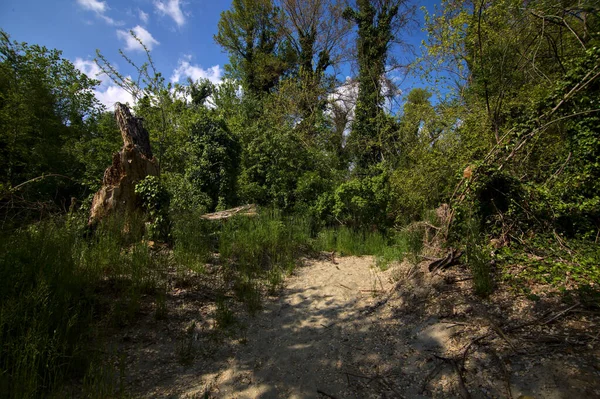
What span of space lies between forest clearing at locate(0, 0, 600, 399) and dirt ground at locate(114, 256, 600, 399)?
0.8 inches

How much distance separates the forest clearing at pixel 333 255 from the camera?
7.75ft

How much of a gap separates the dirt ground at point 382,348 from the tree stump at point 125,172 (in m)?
2.58

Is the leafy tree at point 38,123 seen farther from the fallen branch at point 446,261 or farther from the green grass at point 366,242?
the fallen branch at point 446,261

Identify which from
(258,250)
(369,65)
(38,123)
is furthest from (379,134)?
(38,123)

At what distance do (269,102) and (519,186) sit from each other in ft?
42.3

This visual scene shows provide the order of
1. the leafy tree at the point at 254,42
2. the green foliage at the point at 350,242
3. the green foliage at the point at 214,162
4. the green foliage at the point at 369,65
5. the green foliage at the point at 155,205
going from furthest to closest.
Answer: the leafy tree at the point at 254,42 < the green foliage at the point at 369,65 < the green foliage at the point at 214,162 < the green foliage at the point at 350,242 < the green foliage at the point at 155,205

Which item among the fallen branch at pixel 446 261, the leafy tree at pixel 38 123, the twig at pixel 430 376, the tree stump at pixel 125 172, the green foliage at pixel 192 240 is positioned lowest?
the twig at pixel 430 376

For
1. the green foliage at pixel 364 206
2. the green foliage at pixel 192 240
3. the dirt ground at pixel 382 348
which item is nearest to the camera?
the dirt ground at pixel 382 348

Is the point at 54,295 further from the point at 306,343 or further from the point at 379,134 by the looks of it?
the point at 379,134

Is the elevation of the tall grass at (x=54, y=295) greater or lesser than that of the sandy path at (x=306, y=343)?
greater

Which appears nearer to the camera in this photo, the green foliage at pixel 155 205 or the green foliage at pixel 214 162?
the green foliage at pixel 155 205

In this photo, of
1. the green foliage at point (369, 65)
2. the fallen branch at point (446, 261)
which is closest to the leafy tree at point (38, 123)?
the fallen branch at point (446, 261)

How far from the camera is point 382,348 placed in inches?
117

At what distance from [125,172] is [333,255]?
487 cm
